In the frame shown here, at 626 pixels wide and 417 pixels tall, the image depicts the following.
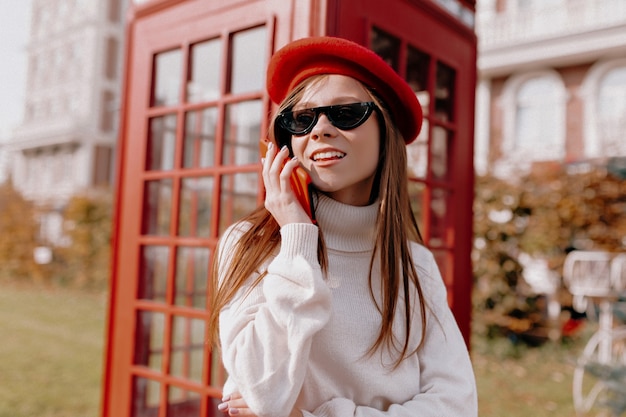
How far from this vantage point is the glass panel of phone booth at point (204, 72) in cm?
214

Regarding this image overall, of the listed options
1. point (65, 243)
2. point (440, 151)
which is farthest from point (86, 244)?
point (440, 151)

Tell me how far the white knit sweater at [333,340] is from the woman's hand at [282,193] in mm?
33

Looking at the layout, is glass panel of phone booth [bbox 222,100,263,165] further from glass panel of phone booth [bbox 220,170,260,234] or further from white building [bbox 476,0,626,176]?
white building [bbox 476,0,626,176]

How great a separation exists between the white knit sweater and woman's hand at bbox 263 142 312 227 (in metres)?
0.03

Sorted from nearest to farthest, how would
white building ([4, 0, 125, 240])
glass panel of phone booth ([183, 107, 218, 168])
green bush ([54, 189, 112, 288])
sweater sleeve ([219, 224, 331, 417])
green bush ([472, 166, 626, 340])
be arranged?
sweater sleeve ([219, 224, 331, 417])
glass panel of phone booth ([183, 107, 218, 168])
green bush ([472, 166, 626, 340])
green bush ([54, 189, 112, 288])
white building ([4, 0, 125, 240])

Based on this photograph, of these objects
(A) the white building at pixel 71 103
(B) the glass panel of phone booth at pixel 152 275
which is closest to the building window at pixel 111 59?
(A) the white building at pixel 71 103

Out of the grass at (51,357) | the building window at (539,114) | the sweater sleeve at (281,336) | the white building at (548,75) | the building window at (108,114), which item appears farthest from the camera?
the building window at (108,114)

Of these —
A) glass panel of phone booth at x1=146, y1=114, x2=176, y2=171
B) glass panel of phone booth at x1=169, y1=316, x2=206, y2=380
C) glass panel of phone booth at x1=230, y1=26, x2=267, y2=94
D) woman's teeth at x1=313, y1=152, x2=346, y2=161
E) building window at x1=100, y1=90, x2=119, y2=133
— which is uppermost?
building window at x1=100, y1=90, x2=119, y2=133

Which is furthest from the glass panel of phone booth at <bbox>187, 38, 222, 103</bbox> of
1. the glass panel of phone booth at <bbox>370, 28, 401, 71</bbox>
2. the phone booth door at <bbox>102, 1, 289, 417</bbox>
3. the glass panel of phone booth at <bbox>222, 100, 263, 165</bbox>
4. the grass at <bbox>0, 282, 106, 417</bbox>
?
the grass at <bbox>0, 282, 106, 417</bbox>

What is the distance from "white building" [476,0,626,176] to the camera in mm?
9953

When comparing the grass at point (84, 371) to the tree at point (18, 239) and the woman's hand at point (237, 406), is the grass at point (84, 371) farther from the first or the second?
the tree at point (18, 239)

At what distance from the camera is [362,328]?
1292mm

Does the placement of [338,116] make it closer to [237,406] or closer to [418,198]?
[237,406]

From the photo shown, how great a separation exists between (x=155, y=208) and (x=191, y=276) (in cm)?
32
